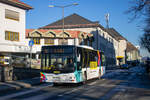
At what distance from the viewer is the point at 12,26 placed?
109 feet

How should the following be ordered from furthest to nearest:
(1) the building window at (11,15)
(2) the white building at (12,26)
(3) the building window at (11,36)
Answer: (3) the building window at (11,36), (1) the building window at (11,15), (2) the white building at (12,26)

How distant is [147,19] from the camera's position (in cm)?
1911

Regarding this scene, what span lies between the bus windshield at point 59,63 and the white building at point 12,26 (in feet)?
57.5

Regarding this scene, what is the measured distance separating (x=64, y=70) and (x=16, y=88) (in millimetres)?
3382

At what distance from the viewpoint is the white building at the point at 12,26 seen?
31562mm

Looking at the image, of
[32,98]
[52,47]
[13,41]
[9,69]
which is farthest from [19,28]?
[32,98]

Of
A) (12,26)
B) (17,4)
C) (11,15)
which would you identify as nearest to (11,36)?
(12,26)

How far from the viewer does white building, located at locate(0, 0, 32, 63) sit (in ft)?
104

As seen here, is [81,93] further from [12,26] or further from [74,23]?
[74,23]

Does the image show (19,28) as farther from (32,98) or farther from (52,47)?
(32,98)

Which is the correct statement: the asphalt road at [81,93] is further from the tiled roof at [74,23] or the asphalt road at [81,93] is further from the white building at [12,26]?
the tiled roof at [74,23]

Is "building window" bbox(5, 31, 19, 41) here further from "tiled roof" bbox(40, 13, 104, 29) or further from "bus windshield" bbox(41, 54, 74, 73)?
"tiled roof" bbox(40, 13, 104, 29)

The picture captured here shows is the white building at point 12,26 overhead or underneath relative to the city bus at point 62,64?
overhead

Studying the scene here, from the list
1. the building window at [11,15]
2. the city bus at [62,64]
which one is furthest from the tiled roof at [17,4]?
the city bus at [62,64]
